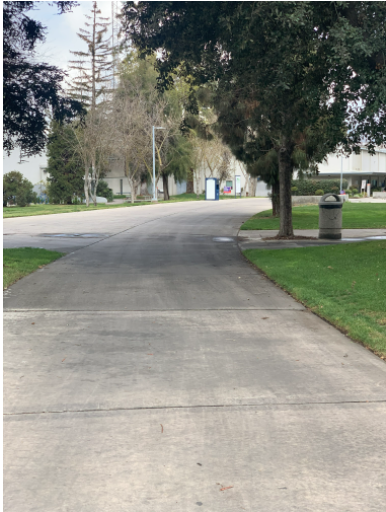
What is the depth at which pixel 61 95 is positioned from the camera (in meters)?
14.4

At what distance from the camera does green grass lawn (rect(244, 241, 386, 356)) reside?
745 centimetres

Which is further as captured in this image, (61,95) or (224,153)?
(224,153)

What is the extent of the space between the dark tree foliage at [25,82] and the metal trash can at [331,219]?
869 cm

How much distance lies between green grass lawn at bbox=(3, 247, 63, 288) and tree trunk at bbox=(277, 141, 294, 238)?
7327 millimetres

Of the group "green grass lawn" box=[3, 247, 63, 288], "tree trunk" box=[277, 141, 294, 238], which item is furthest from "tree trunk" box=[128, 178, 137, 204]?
"green grass lawn" box=[3, 247, 63, 288]

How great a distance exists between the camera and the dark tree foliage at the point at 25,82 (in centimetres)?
1263

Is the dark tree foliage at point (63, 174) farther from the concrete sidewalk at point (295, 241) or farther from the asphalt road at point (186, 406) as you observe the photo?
the asphalt road at point (186, 406)

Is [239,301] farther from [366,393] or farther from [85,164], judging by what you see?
[85,164]

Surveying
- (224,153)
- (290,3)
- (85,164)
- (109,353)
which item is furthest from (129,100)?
(109,353)

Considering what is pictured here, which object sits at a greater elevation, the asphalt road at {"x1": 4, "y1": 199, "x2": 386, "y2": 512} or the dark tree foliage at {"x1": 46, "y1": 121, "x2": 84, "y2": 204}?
the dark tree foliage at {"x1": 46, "y1": 121, "x2": 84, "y2": 204}

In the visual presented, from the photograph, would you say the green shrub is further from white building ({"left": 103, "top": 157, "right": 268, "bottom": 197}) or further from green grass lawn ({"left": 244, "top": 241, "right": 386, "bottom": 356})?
green grass lawn ({"left": 244, "top": 241, "right": 386, "bottom": 356})

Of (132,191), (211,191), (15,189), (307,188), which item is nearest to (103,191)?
(132,191)

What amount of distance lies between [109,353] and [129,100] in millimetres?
52933

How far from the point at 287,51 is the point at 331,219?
339 inches
